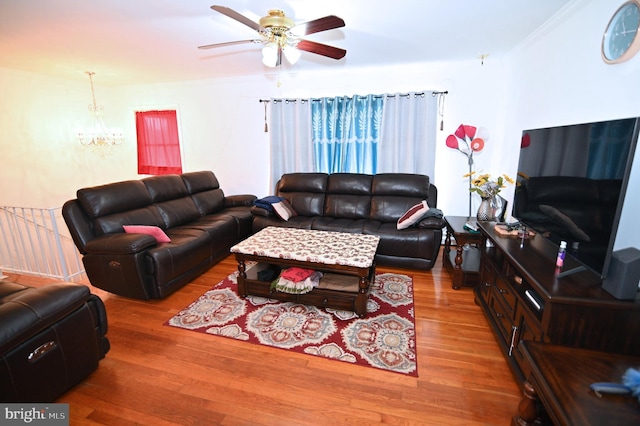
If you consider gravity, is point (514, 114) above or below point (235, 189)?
above

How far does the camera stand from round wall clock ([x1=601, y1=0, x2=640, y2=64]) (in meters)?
1.57

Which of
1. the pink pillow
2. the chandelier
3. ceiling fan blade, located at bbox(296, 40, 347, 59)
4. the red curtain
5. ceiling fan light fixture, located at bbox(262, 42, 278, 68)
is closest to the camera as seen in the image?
ceiling fan light fixture, located at bbox(262, 42, 278, 68)

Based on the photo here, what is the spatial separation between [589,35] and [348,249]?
234cm

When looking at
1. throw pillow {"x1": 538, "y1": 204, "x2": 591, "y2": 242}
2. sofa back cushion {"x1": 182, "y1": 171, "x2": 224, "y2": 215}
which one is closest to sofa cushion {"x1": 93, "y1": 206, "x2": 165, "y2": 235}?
sofa back cushion {"x1": 182, "y1": 171, "x2": 224, "y2": 215}

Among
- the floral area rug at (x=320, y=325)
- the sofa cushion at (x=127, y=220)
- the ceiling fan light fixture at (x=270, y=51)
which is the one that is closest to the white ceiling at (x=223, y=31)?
the ceiling fan light fixture at (x=270, y=51)

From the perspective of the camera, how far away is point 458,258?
2.73 meters

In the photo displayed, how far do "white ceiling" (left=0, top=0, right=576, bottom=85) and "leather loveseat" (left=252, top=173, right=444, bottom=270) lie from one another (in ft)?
4.99

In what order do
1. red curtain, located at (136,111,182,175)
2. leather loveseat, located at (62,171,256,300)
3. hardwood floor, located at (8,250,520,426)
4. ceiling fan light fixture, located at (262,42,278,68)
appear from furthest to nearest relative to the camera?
red curtain, located at (136,111,182,175) → leather loveseat, located at (62,171,256,300) → ceiling fan light fixture, located at (262,42,278,68) → hardwood floor, located at (8,250,520,426)

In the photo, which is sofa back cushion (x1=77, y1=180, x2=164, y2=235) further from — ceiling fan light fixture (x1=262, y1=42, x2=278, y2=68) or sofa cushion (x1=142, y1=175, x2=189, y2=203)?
ceiling fan light fixture (x1=262, y1=42, x2=278, y2=68)

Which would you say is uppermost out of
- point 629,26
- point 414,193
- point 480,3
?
point 480,3

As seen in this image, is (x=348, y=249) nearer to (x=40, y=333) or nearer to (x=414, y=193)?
(x=414, y=193)

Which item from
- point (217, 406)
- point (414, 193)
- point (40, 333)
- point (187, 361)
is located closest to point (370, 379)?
point (217, 406)

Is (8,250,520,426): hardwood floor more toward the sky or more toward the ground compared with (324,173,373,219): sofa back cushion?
more toward the ground

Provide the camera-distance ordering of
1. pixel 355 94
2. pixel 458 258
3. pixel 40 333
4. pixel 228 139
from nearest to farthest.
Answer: pixel 40 333 → pixel 458 258 → pixel 355 94 → pixel 228 139
